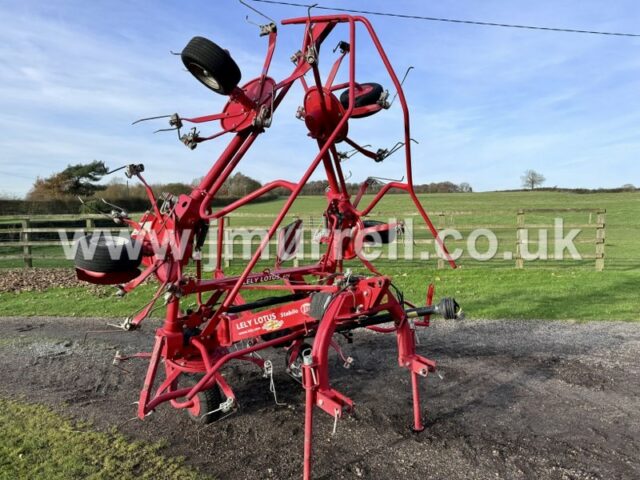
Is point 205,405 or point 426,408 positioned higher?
point 205,405

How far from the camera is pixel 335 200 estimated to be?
494 centimetres

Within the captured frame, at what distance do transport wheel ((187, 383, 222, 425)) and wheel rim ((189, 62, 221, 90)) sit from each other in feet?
9.22

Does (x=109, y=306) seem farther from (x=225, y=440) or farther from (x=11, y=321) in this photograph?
(x=225, y=440)

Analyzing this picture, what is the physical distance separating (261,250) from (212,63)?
1.41m

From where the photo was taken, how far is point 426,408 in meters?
5.15

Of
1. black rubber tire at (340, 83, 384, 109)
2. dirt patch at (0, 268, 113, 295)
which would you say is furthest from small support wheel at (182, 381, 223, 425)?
dirt patch at (0, 268, 113, 295)

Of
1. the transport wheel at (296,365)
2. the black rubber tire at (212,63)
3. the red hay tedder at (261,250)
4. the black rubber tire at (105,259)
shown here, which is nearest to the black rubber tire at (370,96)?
the red hay tedder at (261,250)

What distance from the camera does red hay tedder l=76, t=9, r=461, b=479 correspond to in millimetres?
3842

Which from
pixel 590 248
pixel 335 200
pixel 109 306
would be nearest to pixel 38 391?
pixel 335 200

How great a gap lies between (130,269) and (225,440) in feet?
5.84

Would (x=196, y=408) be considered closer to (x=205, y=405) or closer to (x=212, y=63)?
(x=205, y=405)

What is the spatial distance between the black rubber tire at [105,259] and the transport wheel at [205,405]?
147 centimetres

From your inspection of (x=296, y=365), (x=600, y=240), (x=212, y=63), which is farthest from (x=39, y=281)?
(x=600, y=240)

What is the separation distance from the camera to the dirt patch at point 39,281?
12.6 m
